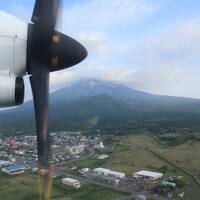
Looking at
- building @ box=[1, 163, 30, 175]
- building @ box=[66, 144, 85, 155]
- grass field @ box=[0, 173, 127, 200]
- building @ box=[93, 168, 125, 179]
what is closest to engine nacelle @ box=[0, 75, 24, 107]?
grass field @ box=[0, 173, 127, 200]

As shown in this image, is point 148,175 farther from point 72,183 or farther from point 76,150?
point 76,150

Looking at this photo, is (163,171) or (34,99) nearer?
(34,99)

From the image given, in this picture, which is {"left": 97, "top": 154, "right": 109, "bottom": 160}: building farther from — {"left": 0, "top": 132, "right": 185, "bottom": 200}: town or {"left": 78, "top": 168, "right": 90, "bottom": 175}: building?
{"left": 78, "top": 168, "right": 90, "bottom": 175}: building

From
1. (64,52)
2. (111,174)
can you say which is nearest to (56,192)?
(111,174)

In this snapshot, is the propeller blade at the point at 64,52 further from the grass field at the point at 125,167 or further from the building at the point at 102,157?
the building at the point at 102,157

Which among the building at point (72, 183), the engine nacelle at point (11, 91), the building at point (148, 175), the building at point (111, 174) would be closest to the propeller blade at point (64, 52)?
the engine nacelle at point (11, 91)

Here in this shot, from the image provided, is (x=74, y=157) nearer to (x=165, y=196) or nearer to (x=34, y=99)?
(x=165, y=196)

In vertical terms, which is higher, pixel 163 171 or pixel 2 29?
pixel 2 29

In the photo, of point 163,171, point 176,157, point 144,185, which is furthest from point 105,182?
point 176,157
